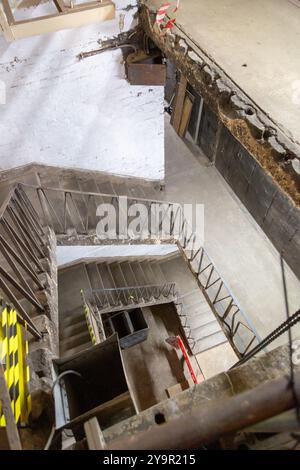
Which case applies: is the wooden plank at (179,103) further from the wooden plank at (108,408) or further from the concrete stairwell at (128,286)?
the wooden plank at (108,408)

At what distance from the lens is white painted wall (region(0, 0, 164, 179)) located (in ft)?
16.4

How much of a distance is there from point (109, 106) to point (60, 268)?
12.7 feet

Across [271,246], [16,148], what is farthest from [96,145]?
[271,246]

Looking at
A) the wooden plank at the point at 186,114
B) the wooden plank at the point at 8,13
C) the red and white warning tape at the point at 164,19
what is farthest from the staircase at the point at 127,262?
the red and white warning tape at the point at 164,19

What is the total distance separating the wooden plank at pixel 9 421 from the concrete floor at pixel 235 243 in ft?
16.6

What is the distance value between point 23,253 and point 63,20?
362 cm

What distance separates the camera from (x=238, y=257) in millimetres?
6664

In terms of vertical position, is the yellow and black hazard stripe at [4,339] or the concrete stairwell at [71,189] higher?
the concrete stairwell at [71,189]

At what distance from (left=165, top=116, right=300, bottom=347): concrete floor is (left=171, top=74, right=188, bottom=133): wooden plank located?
32.7 inches

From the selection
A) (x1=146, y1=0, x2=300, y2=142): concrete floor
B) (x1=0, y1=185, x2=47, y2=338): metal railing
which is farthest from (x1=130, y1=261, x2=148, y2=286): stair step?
(x1=146, y1=0, x2=300, y2=142): concrete floor

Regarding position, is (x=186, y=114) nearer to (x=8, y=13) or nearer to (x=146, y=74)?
(x=146, y=74)

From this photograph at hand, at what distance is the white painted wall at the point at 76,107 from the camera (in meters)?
5.00

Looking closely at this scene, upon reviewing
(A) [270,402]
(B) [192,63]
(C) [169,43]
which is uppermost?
(C) [169,43]

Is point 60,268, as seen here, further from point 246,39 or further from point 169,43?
point 246,39
